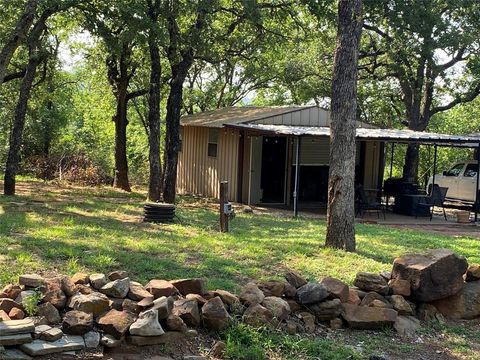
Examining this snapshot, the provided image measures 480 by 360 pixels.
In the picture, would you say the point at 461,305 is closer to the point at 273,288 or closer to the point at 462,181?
the point at 273,288

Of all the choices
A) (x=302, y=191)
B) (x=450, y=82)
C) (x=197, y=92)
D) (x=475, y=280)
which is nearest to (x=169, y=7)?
(x=302, y=191)

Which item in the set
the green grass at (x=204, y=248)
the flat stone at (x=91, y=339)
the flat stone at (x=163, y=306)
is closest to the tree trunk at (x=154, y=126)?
the green grass at (x=204, y=248)

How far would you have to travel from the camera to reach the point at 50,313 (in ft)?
15.2

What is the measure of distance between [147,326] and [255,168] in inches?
501

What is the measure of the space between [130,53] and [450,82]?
11420 millimetres

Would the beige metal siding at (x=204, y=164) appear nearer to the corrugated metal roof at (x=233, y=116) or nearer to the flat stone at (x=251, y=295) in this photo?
the corrugated metal roof at (x=233, y=116)

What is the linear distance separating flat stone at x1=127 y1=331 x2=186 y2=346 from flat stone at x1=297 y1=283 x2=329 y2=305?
55.4 inches

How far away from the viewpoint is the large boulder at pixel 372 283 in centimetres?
623

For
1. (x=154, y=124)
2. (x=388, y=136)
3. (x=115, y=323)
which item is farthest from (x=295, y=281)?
(x=154, y=124)

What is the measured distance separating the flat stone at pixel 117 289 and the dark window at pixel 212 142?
13.4 meters

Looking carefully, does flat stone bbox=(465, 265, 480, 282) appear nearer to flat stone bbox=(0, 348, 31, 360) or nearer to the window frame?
flat stone bbox=(0, 348, 31, 360)

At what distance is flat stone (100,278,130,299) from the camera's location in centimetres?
506

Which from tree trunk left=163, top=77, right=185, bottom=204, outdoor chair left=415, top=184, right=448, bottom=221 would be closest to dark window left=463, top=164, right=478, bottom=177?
outdoor chair left=415, top=184, right=448, bottom=221

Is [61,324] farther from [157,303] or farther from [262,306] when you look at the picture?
[262,306]
